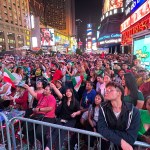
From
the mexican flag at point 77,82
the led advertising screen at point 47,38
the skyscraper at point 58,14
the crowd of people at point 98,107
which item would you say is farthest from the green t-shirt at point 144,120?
the skyscraper at point 58,14

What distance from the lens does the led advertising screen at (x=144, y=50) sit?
36.6 feet

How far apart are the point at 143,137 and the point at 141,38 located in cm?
1088

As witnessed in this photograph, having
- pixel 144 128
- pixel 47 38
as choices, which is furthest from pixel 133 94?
pixel 47 38

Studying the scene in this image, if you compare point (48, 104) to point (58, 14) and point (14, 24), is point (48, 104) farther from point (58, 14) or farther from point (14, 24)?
point (58, 14)

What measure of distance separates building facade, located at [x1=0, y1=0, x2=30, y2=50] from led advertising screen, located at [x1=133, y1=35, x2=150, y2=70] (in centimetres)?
5213

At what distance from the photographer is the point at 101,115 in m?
2.79

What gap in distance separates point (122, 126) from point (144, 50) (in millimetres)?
10365

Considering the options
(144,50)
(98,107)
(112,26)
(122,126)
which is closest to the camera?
(122,126)

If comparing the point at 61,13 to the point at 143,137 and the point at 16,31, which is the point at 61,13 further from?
the point at 143,137

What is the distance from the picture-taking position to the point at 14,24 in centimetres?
6819

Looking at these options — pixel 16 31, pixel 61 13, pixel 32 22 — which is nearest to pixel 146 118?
pixel 16 31

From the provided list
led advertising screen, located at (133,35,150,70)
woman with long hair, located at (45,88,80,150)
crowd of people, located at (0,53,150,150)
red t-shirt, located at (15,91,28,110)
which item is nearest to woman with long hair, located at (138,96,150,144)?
crowd of people, located at (0,53,150,150)

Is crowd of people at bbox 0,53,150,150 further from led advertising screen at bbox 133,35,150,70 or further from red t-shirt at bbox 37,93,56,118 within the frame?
led advertising screen at bbox 133,35,150,70

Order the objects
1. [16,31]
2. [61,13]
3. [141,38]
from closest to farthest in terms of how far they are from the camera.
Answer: [141,38]
[16,31]
[61,13]
